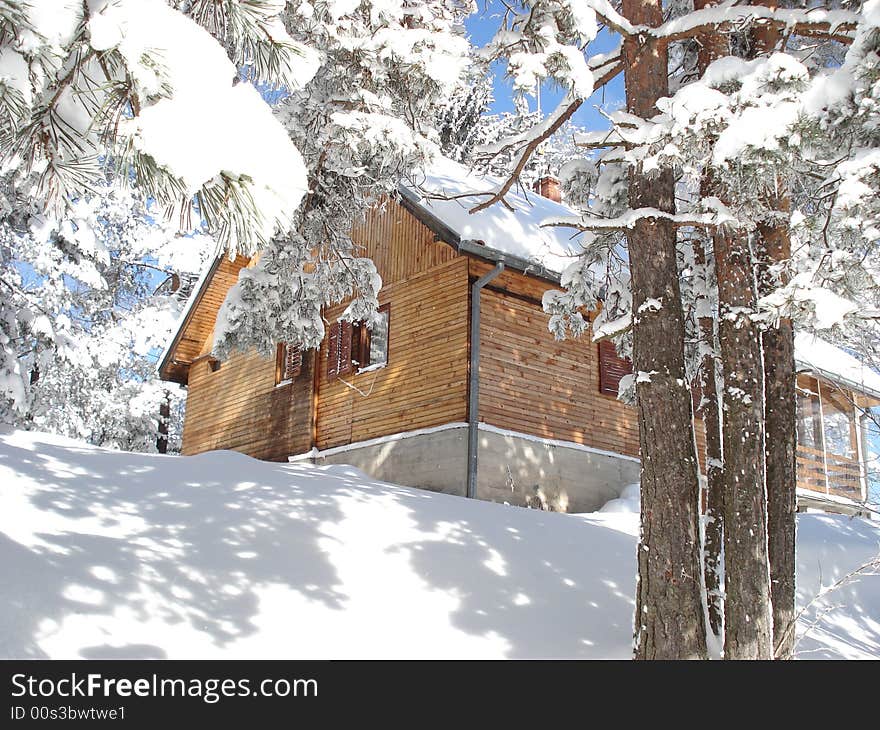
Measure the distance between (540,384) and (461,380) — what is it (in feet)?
5.58

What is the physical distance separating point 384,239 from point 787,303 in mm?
10264

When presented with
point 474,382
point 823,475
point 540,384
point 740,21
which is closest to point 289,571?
point 474,382

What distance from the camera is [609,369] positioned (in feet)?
47.9

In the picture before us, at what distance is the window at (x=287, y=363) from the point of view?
16.3m

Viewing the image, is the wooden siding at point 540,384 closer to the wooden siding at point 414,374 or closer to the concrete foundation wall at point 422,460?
the wooden siding at point 414,374

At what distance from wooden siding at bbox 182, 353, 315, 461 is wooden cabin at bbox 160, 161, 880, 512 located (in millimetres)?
69

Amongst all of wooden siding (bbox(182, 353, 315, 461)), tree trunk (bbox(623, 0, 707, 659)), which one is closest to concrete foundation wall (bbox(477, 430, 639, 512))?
wooden siding (bbox(182, 353, 315, 461))

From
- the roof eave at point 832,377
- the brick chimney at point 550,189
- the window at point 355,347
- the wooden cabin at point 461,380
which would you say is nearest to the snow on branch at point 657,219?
the wooden cabin at point 461,380

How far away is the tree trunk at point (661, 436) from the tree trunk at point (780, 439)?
1.01 m

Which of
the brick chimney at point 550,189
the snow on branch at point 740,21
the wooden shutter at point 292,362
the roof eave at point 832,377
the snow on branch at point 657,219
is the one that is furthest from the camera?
the brick chimney at point 550,189

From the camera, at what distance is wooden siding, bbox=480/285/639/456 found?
1302 centimetres

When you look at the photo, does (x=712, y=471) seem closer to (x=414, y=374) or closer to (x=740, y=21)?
(x=740, y=21)
